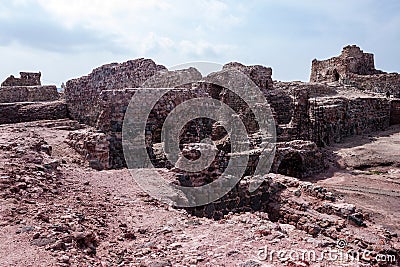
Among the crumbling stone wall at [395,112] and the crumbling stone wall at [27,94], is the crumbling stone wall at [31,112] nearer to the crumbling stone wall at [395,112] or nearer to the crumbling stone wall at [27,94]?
the crumbling stone wall at [27,94]

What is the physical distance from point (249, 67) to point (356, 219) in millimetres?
17731

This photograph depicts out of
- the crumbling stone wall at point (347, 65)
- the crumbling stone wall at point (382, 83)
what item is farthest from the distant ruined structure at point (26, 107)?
the crumbling stone wall at point (347, 65)

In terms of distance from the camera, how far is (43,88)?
19.9 metres

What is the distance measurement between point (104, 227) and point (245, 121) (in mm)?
13004

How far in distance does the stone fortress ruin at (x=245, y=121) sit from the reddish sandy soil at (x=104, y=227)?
125 centimetres

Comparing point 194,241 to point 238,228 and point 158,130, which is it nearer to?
point 238,228

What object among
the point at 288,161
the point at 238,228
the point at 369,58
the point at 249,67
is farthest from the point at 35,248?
the point at 369,58

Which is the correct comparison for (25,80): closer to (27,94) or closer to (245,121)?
(27,94)

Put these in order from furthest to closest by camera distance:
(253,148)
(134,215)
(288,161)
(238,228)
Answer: (288,161) → (253,148) → (134,215) → (238,228)

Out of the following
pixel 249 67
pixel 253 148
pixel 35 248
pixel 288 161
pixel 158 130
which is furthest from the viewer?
pixel 249 67

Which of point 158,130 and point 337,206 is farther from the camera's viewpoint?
point 158,130

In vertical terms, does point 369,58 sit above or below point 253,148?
above

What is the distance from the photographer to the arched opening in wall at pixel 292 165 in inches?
561

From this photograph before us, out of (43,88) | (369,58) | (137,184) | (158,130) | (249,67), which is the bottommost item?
(137,184)
